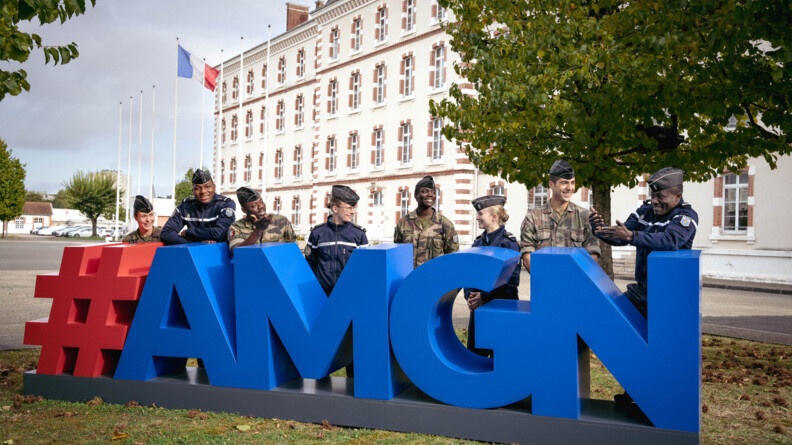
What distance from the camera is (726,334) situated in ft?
36.0

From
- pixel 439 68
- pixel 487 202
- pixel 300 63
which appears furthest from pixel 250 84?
pixel 487 202

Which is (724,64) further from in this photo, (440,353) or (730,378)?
(440,353)

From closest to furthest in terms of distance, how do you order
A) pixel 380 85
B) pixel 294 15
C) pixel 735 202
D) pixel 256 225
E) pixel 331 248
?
pixel 331 248 < pixel 256 225 < pixel 735 202 < pixel 380 85 < pixel 294 15

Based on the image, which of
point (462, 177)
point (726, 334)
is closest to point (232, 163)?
point (462, 177)

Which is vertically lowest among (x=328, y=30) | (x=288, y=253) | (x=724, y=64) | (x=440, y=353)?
(x=440, y=353)

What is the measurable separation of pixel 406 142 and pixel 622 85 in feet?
91.4

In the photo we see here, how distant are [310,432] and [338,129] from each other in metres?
37.1

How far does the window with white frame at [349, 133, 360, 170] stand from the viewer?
40.2 meters

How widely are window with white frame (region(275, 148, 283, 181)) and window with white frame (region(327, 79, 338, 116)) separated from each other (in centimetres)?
769

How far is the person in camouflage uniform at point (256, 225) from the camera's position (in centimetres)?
729

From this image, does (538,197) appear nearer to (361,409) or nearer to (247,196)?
(247,196)

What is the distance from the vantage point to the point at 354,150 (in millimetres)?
40656

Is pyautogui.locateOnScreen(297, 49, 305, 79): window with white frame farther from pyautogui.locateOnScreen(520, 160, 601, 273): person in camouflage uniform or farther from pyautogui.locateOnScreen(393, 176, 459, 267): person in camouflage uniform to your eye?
pyautogui.locateOnScreen(520, 160, 601, 273): person in camouflage uniform

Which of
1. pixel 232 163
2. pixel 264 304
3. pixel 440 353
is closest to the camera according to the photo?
pixel 440 353
